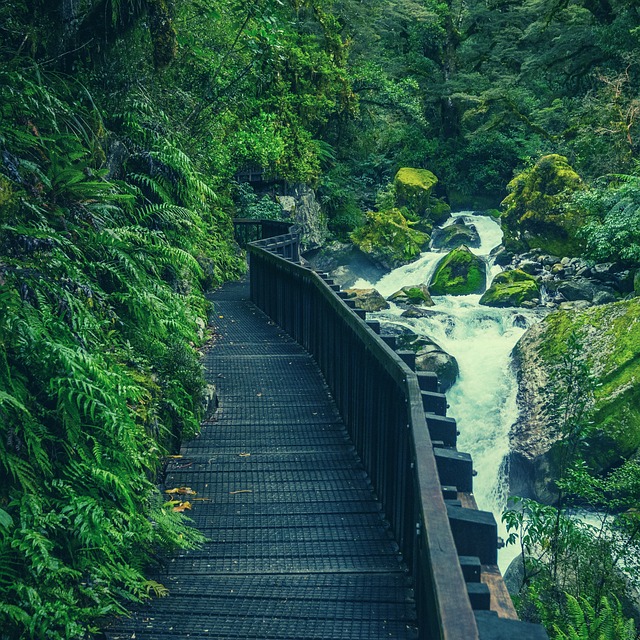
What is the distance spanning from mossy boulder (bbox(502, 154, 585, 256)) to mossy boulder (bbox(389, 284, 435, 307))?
17.5ft

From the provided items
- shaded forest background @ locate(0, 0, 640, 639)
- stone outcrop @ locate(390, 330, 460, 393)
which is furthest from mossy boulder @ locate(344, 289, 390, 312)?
shaded forest background @ locate(0, 0, 640, 639)

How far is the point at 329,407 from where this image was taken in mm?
7199

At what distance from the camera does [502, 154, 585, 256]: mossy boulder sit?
23.2 metres

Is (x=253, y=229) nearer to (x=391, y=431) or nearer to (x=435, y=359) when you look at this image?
(x=435, y=359)

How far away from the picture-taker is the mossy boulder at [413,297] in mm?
21734

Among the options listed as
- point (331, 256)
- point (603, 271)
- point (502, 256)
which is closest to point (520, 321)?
point (603, 271)

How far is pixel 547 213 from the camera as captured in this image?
24141 mm

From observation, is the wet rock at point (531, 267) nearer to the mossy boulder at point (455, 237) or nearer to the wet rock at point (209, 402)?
the mossy boulder at point (455, 237)

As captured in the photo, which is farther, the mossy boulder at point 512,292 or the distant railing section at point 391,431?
the mossy boulder at point 512,292

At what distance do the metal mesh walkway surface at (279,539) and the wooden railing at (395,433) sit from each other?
0.74 ft

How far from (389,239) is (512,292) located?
764cm

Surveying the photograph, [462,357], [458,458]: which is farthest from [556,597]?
[462,357]

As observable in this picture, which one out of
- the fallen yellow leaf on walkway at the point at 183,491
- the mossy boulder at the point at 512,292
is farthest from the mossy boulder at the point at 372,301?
the fallen yellow leaf on walkway at the point at 183,491

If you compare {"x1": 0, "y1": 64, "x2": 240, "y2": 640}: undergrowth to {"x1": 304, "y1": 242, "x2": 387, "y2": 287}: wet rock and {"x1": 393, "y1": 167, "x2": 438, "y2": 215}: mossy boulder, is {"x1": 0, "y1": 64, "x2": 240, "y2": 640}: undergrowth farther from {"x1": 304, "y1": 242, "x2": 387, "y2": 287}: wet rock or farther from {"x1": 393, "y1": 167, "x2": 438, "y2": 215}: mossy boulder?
{"x1": 393, "y1": 167, "x2": 438, "y2": 215}: mossy boulder
